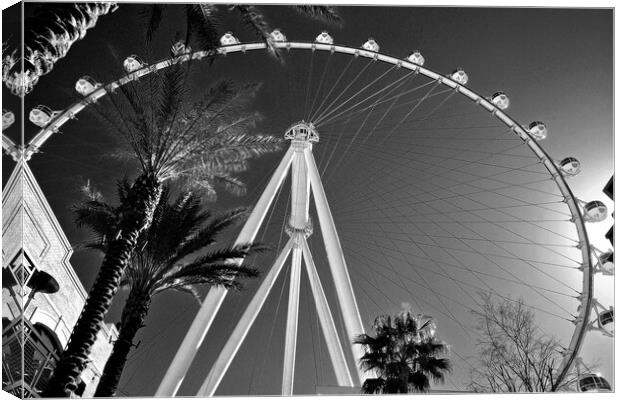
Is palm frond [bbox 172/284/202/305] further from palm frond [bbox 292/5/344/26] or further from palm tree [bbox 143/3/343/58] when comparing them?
palm frond [bbox 292/5/344/26]

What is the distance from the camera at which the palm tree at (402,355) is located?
1229cm

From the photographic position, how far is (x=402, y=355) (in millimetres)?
13008

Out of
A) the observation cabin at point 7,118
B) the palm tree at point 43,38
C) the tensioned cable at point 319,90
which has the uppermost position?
the tensioned cable at point 319,90

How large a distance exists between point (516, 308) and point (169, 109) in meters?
7.33

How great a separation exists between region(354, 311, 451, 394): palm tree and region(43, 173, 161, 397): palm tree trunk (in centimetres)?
508

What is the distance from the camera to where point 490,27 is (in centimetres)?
1272

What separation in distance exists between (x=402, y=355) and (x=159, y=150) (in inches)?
244

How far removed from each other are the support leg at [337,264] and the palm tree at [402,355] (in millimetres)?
385

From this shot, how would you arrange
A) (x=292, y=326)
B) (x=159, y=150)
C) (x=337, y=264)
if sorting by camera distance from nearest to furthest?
(x=159, y=150) → (x=292, y=326) → (x=337, y=264)

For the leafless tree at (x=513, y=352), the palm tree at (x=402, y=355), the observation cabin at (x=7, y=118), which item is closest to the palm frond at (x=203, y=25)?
the observation cabin at (x=7, y=118)

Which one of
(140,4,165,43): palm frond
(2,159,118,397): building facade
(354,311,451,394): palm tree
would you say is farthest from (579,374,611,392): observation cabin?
(140,4,165,43): palm frond

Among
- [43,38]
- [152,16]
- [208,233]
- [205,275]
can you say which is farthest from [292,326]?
[43,38]

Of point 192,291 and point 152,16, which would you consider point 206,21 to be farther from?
point 192,291

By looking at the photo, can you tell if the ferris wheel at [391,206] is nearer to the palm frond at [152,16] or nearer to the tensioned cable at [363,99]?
the tensioned cable at [363,99]
